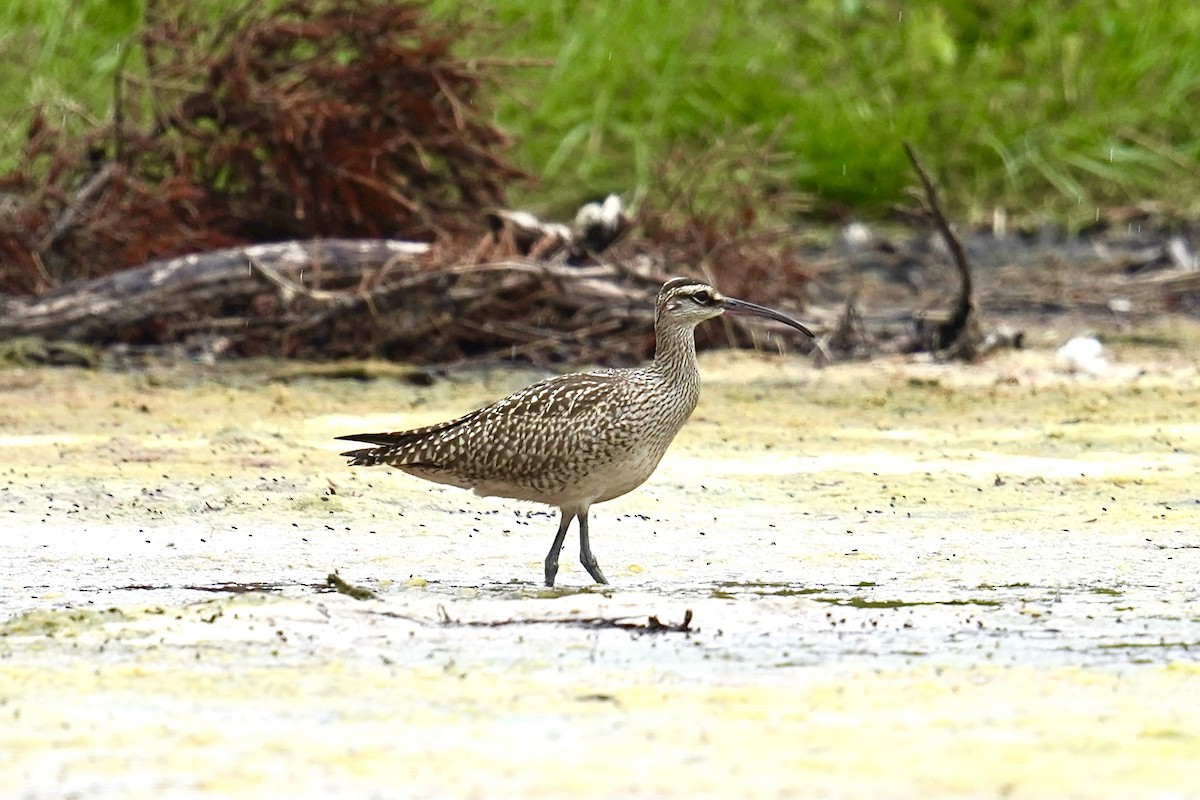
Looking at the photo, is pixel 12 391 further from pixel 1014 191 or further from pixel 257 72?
pixel 1014 191

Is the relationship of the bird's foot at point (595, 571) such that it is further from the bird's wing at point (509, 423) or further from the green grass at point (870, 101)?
the green grass at point (870, 101)

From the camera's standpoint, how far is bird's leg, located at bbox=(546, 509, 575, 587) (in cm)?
691

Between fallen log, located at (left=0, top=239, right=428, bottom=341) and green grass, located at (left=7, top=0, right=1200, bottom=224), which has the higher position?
green grass, located at (left=7, top=0, right=1200, bottom=224)

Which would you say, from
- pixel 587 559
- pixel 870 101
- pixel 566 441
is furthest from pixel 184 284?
pixel 870 101

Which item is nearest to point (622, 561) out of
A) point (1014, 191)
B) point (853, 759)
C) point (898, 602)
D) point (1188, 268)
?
point (898, 602)

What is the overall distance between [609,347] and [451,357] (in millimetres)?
865

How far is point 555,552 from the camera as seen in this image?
7031 millimetres

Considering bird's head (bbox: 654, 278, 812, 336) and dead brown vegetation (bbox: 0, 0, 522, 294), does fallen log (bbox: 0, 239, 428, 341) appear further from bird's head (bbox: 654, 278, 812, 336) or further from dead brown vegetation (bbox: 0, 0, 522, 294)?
bird's head (bbox: 654, 278, 812, 336)

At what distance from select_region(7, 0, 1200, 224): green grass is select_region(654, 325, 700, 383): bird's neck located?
8090 millimetres

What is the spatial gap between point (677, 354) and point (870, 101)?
30.9 ft

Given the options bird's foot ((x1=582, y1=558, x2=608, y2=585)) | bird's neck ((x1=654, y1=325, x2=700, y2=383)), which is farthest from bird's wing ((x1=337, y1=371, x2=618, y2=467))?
bird's foot ((x1=582, y1=558, x2=608, y2=585))

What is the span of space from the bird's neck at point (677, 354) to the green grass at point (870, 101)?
26.5ft

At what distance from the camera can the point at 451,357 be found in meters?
11.9

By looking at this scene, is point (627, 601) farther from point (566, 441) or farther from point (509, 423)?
point (509, 423)
